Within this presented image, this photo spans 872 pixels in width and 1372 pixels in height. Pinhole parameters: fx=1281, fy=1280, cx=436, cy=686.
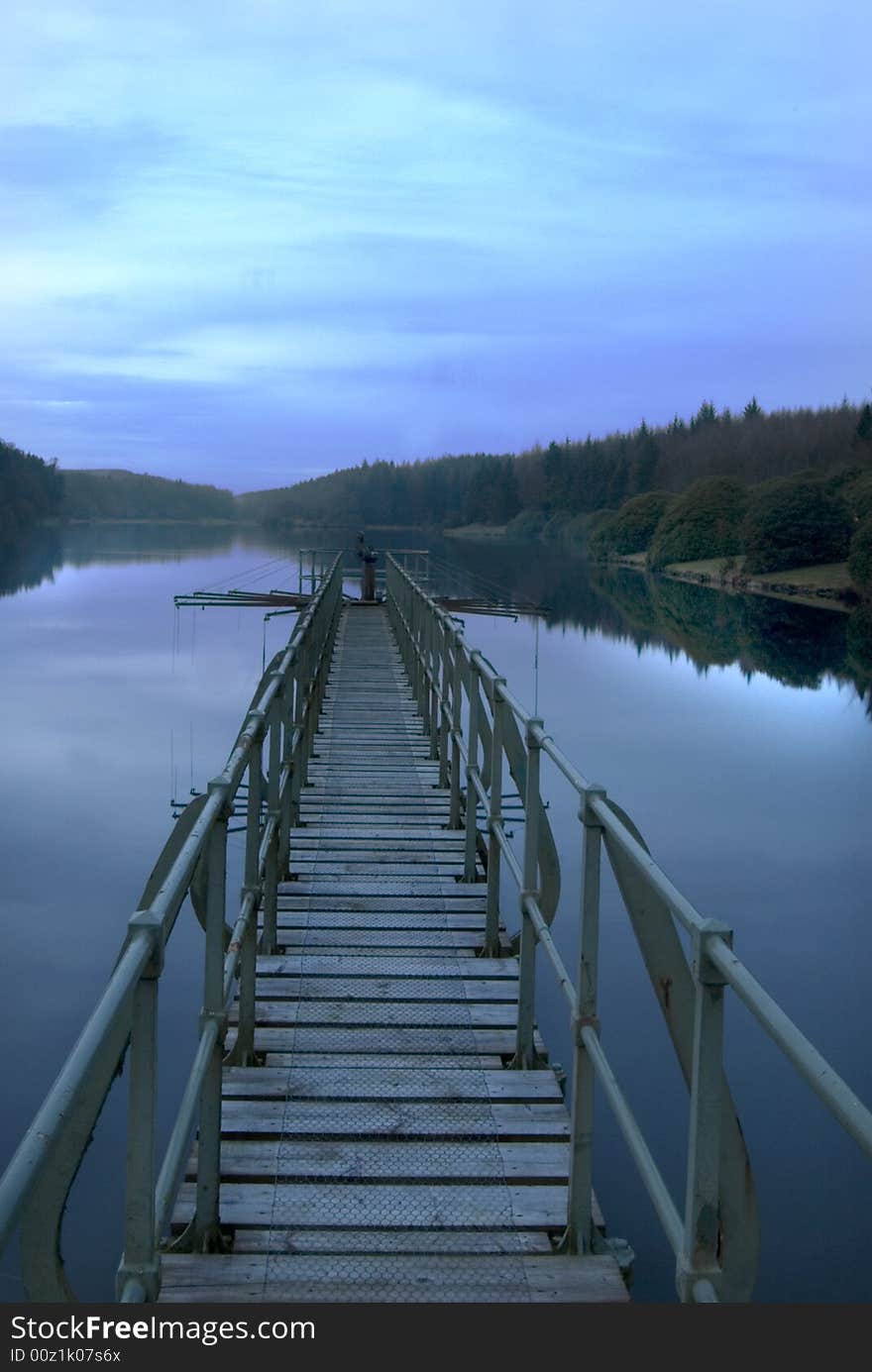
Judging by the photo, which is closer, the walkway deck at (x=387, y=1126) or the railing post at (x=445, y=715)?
the walkway deck at (x=387, y=1126)

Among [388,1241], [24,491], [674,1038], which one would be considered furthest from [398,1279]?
[24,491]

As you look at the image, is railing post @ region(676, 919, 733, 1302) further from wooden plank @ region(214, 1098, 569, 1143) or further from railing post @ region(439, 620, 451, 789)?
railing post @ region(439, 620, 451, 789)

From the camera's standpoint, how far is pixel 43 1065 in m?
7.93

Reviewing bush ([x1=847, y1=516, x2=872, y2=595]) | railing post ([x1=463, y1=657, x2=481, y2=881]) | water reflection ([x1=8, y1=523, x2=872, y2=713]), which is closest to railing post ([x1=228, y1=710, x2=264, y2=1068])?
railing post ([x1=463, y1=657, x2=481, y2=881])

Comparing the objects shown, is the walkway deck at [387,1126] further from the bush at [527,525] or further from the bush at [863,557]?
the bush at [527,525]

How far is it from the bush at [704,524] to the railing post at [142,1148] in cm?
5201

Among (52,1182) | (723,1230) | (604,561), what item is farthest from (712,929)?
(604,561)

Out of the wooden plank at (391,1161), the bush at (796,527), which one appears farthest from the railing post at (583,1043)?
the bush at (796,527)

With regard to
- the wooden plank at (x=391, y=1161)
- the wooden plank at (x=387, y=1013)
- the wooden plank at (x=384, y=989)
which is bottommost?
the wooden plank at (x=391, y=1161)

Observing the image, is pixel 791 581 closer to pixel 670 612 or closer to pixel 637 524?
pixel 670 612

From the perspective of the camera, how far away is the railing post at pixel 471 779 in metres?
5.67

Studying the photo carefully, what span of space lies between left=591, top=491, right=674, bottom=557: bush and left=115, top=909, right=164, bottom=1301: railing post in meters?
63.6

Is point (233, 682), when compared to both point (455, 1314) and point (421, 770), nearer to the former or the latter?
point (421, 770)

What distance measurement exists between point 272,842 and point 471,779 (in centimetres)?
108
